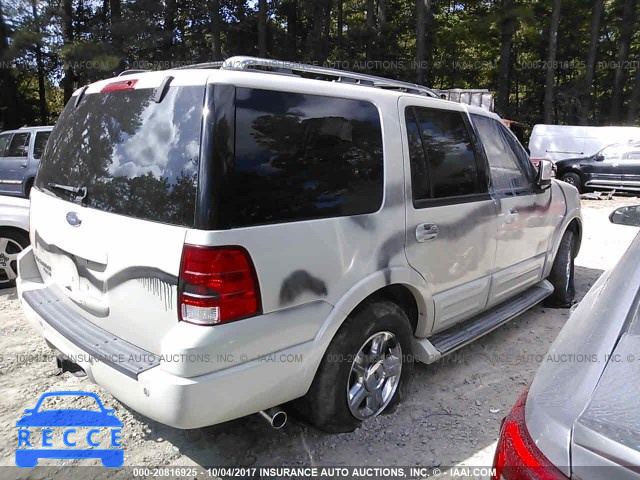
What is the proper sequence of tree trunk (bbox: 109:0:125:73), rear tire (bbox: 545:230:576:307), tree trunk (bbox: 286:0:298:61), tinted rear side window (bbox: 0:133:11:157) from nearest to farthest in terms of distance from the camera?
rear tire (bbox: 545:230:576:307) → tinted rear side window (bbox: 0:133:11:157) → tree trunk (bbox: 109:0:125:73) → tree trunk (bbox: 286:0:298:61)

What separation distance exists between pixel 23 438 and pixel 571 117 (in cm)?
2858

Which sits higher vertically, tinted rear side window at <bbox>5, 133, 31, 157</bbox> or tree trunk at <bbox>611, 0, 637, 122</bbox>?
tree trunk at <bbox>611, 0, 637, 122</bbox>

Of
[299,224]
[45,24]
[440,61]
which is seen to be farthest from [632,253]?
[440,61]

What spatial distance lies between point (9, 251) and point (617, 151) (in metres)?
15.6

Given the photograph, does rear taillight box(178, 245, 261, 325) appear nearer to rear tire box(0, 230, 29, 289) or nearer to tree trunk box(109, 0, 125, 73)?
rear tire box(0, 230, 29, 289)

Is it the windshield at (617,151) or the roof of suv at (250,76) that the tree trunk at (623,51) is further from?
the roof of suv at (250,76)

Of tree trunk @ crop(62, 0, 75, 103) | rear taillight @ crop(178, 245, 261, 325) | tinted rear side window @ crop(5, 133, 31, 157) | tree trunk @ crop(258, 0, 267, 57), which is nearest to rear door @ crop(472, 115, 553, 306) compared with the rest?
rear taillight @ crop(178, 245, 261, 325)

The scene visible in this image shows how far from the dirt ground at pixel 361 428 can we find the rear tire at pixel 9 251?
142 centimetres

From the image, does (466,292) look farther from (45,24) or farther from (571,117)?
(571,117)

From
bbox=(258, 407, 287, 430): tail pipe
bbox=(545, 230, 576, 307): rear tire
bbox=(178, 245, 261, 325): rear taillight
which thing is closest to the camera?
bbox=(178, 245, 261, 325): rear taillight

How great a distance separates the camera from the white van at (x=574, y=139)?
14.9 meters

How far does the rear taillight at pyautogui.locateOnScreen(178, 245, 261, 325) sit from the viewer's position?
198 centimetres

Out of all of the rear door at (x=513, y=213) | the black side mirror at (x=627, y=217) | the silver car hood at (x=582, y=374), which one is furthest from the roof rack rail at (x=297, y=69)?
the silver car hood at (x=582, y=374)

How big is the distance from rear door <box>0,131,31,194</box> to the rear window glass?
8904mm
